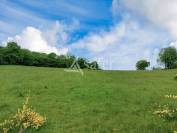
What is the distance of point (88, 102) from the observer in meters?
23.5

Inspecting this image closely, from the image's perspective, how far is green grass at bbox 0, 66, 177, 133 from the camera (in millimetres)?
18875

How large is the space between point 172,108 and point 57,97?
7.98m

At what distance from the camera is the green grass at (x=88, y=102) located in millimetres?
18875

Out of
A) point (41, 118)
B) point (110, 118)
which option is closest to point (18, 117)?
point (41, 118)

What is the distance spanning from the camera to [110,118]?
20.1m

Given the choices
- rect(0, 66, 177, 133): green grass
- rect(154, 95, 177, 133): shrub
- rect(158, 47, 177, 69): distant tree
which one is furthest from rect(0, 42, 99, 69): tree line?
rect(154, 95, 177, 133): shrub

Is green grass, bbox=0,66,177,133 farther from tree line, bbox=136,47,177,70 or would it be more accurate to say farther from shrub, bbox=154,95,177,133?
tree line, bbox=136,47,177,70

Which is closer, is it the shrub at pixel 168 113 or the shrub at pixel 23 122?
the shrub at pixel 23 122

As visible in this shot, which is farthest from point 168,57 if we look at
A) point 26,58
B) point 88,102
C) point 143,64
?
point 88,102

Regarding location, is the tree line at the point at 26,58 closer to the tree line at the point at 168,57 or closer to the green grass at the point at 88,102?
the tree line at the point at 168,57

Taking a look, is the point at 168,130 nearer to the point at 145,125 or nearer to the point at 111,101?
the point at 145,125

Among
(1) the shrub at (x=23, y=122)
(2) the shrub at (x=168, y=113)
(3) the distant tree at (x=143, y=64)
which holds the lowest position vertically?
(1) the shrub at (x=23, y=122)

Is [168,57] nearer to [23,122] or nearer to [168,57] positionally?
[168,57]

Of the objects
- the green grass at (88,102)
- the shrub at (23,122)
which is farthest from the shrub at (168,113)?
the shrub at (23,122)
